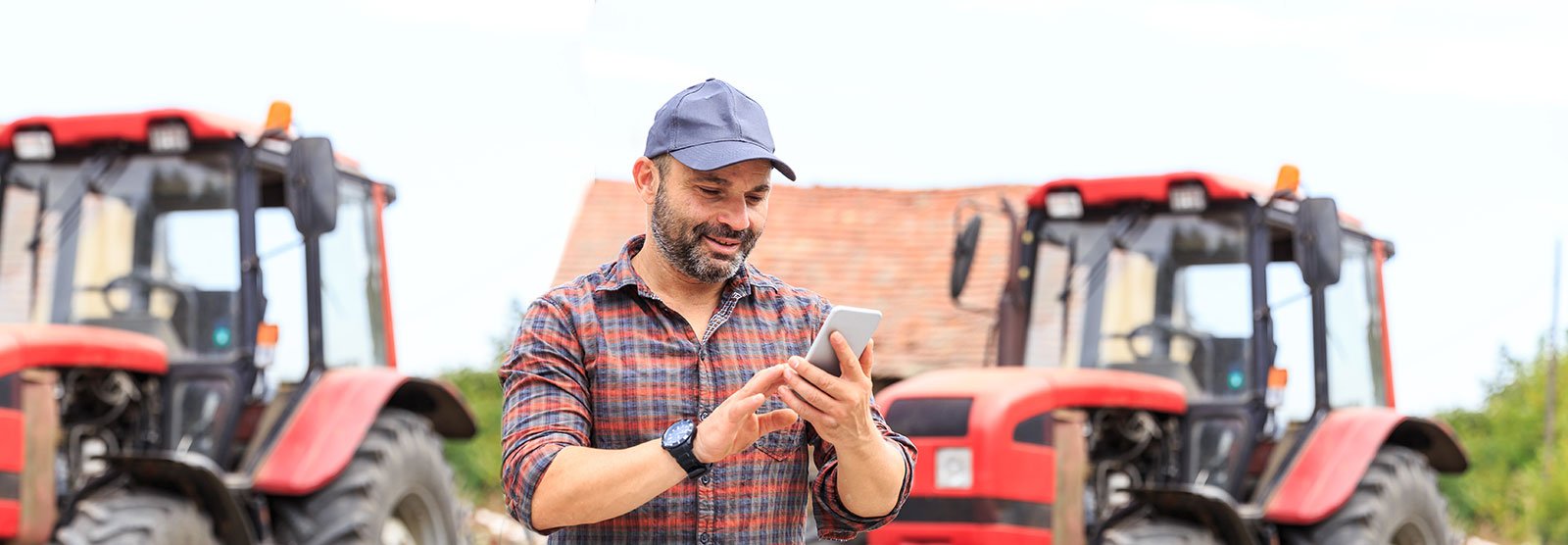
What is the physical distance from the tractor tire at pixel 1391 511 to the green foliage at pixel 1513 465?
8.27 m

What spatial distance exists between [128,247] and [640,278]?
4.30 metres

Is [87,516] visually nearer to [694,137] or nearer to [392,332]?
[392,332]

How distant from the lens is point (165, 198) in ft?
19.8

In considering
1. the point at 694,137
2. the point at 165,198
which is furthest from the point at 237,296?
the point at 694,137

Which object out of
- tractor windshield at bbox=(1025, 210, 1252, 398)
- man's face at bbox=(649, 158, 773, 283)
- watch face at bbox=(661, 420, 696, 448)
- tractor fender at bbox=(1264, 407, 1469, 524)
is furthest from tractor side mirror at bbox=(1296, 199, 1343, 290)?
watch face at bbox=(661, 420, 696, 448)

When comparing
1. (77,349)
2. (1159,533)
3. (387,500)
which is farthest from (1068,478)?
(77,349)

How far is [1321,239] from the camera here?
5.70 m

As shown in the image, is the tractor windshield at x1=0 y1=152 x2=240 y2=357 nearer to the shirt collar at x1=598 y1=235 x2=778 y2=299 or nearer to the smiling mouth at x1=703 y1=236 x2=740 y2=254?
the shirt collar at x1=598 y1=235 x2=778 y2=299

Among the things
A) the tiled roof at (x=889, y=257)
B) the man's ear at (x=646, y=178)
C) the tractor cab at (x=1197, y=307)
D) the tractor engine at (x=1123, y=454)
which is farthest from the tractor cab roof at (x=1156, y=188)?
the tiled roof at (x=889, y=257)

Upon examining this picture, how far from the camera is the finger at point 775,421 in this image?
2.08m

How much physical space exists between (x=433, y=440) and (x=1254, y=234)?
345cm

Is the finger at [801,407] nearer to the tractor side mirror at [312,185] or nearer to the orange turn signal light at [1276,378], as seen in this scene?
the tractor side mirror at [312,185]

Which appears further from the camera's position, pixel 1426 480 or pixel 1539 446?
pixel 1539 446

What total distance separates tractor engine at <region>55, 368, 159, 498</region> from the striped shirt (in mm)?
3952
